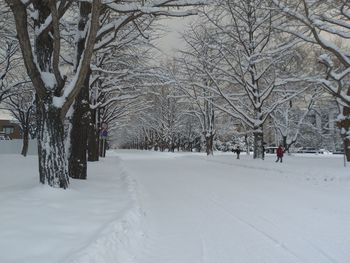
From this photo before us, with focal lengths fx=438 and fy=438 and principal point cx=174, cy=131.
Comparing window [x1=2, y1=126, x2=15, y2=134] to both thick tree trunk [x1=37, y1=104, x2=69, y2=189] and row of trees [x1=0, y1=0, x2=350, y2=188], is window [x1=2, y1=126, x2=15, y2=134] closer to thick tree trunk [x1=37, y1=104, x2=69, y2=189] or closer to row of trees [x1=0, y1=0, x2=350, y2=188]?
row of trees [x1=0, y1=0, x2=350, y2=188]

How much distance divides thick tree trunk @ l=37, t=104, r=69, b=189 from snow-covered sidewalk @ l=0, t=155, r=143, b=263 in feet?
0.99

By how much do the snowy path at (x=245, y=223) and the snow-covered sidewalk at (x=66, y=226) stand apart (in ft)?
1.48

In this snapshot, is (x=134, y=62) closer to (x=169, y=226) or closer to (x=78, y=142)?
(x=78, y=142)

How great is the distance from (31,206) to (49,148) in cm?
217

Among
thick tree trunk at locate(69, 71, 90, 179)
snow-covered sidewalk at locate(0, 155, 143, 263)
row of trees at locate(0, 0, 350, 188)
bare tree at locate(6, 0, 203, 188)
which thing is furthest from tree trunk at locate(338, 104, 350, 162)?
bare tree at locate(6, 0, 203, 188)

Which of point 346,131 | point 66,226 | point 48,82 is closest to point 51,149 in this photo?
point 48,82

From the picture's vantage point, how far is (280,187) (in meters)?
14.5

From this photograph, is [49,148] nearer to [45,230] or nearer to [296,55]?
[45,230]

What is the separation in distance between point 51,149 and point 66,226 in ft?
11.8

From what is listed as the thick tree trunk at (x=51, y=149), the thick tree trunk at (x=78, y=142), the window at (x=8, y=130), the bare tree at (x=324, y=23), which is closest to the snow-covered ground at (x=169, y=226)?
the thick tree trunk at (x=51, y=149)

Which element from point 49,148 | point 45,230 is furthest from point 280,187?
point 45,230

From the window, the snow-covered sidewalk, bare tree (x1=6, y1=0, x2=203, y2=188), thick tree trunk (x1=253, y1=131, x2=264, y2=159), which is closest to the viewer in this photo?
the snow-covered sidewalk

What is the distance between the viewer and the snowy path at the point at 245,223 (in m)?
6.07

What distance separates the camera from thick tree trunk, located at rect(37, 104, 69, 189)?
976 cm
